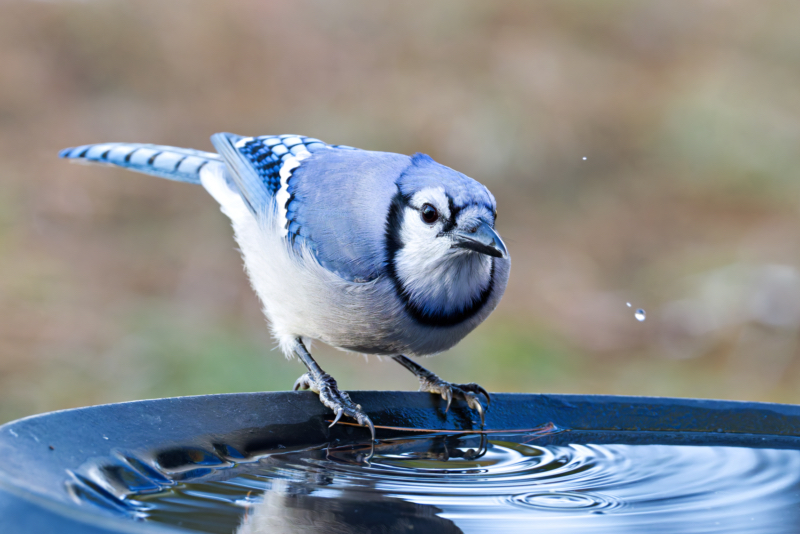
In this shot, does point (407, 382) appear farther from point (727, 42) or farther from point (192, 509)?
point (727, 42)

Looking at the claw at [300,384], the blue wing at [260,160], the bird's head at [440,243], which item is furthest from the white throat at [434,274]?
the blue wing at [260,160]

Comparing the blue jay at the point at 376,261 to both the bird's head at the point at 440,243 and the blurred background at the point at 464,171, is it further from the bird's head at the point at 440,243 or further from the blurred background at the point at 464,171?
the blurred background at the point at 464,171

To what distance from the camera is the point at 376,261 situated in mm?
2131

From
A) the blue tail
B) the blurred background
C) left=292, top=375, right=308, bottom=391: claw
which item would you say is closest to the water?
left=292, top=375, right=308, bottom=391: claw

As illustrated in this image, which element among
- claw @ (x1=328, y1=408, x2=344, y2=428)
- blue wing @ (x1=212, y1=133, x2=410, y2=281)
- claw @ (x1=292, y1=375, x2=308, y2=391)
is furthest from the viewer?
claw @ (x1=292, y1=375, x2=308, y2=391)

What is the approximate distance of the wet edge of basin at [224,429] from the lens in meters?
1.08

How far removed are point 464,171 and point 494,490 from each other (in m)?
5.20

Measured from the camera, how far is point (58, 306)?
5434 millimetres

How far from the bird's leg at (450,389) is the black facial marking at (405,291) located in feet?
0.56

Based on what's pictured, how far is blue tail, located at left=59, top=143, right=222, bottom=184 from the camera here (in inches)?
117

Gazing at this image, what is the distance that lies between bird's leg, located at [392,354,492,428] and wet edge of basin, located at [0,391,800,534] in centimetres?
4

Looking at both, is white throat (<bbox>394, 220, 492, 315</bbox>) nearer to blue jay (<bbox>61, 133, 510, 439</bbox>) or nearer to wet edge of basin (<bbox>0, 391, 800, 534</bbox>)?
blue jay (<bbox>61, 133, 510, 439</bbox>)

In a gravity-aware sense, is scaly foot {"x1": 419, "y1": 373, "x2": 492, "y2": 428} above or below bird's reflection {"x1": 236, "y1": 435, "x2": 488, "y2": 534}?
above

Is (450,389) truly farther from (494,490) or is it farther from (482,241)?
(494,490)
